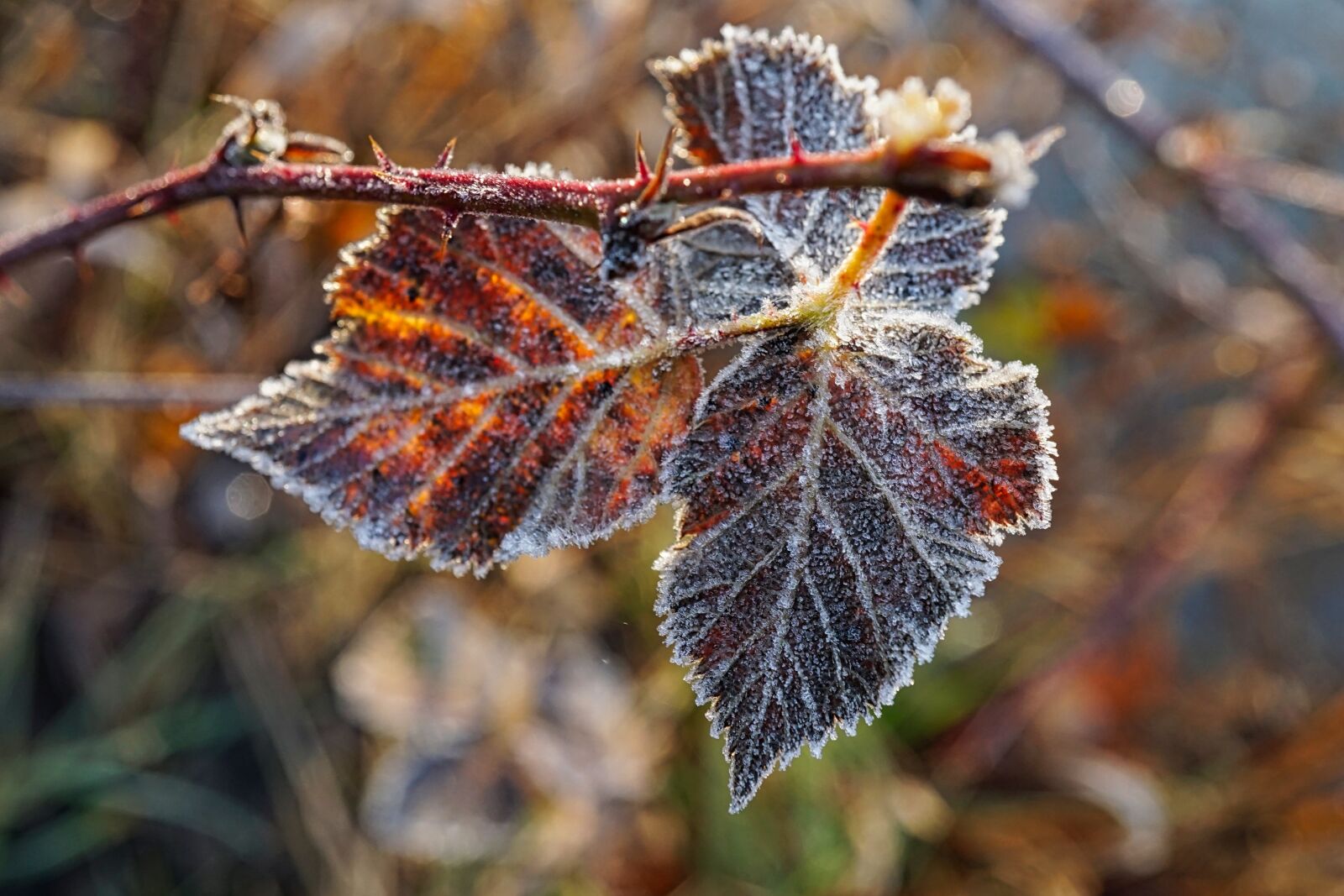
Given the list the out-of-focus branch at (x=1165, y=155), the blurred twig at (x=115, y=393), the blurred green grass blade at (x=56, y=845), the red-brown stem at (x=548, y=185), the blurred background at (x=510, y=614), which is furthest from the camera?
the blurred green grass blade at (x=56, y=845)

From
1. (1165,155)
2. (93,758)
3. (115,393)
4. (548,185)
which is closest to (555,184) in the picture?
(548,185)

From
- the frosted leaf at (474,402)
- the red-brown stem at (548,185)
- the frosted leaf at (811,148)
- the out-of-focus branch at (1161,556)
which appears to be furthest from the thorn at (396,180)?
the out-of-focus branch at (1161,556)

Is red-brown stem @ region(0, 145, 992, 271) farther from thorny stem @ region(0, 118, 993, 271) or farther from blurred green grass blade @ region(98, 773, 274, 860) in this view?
blurred green grass blade @ region(98, 773, 274, 860)

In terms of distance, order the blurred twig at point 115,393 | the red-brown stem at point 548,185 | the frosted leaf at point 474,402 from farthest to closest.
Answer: the blurred twig at point 115,393 < the frosted leaf at point 474,402 < the red-brown stem at point 548,185

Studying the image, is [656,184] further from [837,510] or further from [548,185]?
[837,510]

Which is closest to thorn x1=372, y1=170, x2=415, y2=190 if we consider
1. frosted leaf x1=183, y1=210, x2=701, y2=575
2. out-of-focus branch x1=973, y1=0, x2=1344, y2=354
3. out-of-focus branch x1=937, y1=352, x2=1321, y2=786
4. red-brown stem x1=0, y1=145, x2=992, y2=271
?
red-brown stem x1=0, y1=145, x2=992, y2=271

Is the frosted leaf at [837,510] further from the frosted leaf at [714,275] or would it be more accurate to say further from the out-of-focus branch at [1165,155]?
the out-of-focus branch at [1165,155]

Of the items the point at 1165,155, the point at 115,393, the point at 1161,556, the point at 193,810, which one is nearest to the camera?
the point at 115,393

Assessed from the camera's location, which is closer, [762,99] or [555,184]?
[555,184]
